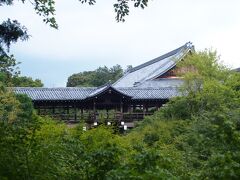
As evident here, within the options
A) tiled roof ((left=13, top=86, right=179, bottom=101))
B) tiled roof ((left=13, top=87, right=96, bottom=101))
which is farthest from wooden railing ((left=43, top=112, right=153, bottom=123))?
tiled roof ((left=13, top=87, right=96, bottom=101))

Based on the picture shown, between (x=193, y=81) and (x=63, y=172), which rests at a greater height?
(x=193, y=81)

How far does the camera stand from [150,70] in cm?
4534

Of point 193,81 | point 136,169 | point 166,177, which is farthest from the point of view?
point 193,81

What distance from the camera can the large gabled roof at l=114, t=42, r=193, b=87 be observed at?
38656mm

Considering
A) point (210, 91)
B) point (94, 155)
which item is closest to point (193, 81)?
point (210, 91)

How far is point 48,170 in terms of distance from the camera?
16.0 feet

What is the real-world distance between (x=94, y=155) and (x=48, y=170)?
0.61 metres

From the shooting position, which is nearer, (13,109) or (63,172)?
(63,172)

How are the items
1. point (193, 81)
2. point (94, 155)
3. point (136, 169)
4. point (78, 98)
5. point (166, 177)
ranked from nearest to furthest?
point (166, 177) < point (136, 169) < point (94, 155) < point (193, 81) < point (78, 98)

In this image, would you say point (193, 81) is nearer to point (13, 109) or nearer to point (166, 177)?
point (13, 109)

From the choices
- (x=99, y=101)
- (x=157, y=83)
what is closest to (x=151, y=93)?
(x=99, y=101)

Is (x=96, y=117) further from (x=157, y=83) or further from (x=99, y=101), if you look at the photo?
(x=157, y=83)

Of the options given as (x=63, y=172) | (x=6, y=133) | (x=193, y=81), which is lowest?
(x=63, y=172)

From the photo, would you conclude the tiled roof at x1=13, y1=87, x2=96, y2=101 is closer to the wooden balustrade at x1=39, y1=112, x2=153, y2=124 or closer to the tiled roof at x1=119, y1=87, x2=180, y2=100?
the wooden balustrade at x1=39, y1=112, x2=153, y2=124
